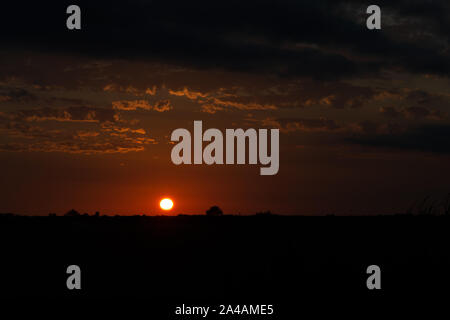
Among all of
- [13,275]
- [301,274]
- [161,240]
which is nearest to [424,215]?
[301,274]

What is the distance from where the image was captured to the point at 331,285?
9961 mm

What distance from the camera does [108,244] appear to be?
450 inches

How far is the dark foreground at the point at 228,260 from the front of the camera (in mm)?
9625

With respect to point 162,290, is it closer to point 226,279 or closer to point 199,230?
point 226,279

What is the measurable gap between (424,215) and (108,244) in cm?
639

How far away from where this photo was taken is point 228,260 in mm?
10734

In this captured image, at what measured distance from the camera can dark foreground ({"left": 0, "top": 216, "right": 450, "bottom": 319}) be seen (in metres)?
9.62
